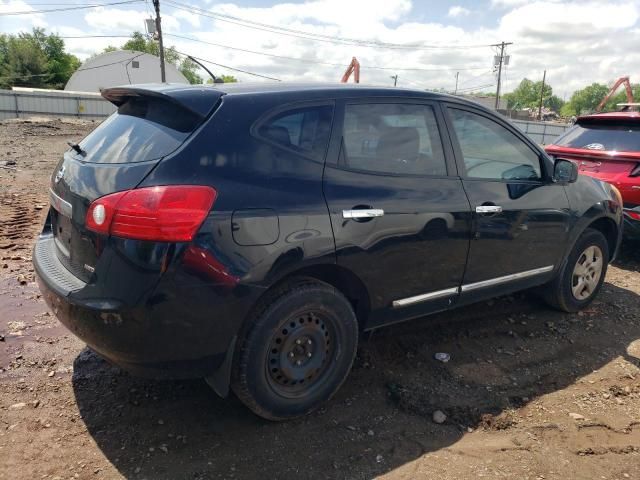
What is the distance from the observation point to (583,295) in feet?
15.5

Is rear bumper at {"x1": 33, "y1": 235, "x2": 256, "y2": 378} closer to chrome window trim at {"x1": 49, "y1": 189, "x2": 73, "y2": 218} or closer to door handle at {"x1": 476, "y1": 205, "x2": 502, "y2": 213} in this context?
chrome window trim at {"x1": 49, "y1": 189, "x2": 73, "y2": 218}

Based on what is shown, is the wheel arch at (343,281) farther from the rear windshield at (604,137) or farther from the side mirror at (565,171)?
the rear windshield at (604,137)

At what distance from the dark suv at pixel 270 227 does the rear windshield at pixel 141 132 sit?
12 millimetres

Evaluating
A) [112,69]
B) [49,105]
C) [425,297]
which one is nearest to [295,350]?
[425,297]

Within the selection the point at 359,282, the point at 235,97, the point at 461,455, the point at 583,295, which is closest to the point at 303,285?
the point at 359,282

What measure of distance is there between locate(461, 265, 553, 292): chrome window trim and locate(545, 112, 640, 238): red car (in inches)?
83.9

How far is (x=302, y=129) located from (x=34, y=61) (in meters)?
68.2

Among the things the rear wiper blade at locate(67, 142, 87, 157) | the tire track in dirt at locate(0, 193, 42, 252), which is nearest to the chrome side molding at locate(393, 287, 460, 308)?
the rear wiper blade at locate(67, 142, 87, 157)

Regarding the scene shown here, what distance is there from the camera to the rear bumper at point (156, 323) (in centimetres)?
237

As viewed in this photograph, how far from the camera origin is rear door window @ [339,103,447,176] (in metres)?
3.04

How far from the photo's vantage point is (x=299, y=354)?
2922mm

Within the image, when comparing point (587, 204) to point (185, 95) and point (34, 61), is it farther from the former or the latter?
point (34, 61)

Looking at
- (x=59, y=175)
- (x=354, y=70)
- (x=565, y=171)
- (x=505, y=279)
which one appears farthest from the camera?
(x=354, y=70)

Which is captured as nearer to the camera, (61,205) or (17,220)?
(61,205)
